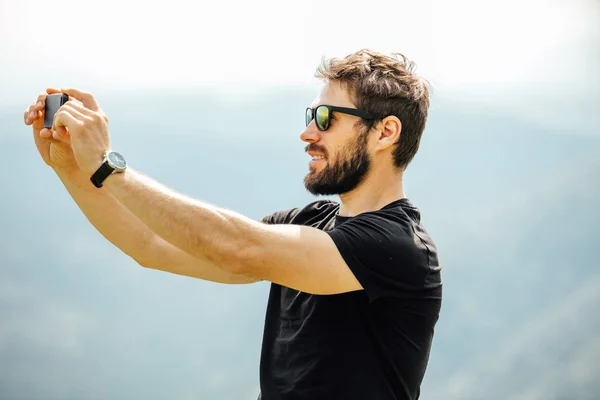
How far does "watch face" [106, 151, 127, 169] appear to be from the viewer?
2633mm

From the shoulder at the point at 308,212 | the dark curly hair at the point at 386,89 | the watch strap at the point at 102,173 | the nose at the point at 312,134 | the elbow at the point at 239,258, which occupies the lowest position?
the elbow at the point at 239,258

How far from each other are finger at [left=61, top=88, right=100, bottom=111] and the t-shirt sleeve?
4.02ft

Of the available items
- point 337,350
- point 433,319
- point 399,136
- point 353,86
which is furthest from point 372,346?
point 353,86

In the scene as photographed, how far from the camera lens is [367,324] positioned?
2949mm

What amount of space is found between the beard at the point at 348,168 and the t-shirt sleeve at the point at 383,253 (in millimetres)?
290

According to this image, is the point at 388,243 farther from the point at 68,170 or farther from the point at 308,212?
the point at 68,170

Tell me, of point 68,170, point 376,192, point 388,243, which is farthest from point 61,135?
point 388,243

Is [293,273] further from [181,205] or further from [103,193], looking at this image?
[103,193]

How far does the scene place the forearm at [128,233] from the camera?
11.5 feet

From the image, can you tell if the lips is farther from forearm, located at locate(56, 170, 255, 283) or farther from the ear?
forearm, located at locate(56, 170, 255, 283)

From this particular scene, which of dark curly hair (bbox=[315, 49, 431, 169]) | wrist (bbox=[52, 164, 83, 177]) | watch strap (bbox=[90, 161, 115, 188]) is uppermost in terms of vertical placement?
dark curly hair (bbox=[315, 49, 431, 169])

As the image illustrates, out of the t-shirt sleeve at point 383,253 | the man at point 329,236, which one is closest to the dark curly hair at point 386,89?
the man at point 329,236

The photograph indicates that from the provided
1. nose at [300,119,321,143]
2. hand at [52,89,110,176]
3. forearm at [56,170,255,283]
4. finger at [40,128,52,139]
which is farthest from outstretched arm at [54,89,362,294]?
forearm at [56,170,255,283]

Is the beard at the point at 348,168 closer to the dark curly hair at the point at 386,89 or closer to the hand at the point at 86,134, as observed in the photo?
the dark curly hair at the point at 386,89
